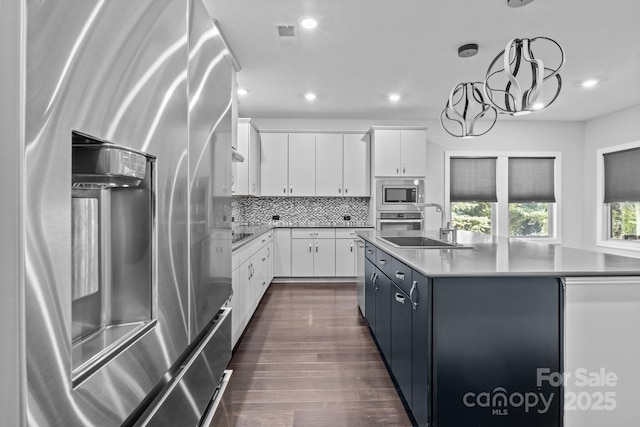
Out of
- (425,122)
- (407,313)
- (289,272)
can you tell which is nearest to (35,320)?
(407,313)

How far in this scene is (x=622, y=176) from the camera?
5676mm

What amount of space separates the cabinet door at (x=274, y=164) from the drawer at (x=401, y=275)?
Answer: 3.85 m

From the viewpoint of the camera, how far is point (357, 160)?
236 inches

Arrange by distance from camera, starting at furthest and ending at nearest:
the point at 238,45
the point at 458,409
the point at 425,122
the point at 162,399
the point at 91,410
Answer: the point at 425,122
the point at 238,45
the point at 458,409
the point at 162,399
the point at 91,410

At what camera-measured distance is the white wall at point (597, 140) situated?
5.46 meters

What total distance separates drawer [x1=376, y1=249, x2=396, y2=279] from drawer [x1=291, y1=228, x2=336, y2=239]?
9.59 feet

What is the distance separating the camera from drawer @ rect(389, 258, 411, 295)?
1946 millimetres

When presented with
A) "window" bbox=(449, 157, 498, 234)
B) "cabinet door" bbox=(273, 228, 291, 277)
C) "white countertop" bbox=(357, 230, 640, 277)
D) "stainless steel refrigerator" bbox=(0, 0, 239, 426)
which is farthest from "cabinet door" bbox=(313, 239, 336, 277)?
"stainless steel refrigerator" bbox=(0, 0, 239, 426)

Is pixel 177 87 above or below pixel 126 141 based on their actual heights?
above

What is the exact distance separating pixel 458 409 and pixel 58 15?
1809mm

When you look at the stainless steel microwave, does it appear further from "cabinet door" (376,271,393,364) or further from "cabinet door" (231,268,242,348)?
"cabinet door" (231,268,242,348)

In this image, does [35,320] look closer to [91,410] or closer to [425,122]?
[91,410]

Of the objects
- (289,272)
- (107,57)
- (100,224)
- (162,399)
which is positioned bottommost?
(289,272)

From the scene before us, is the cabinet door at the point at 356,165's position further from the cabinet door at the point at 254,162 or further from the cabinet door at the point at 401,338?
the cabinet door at the point at 401,338
